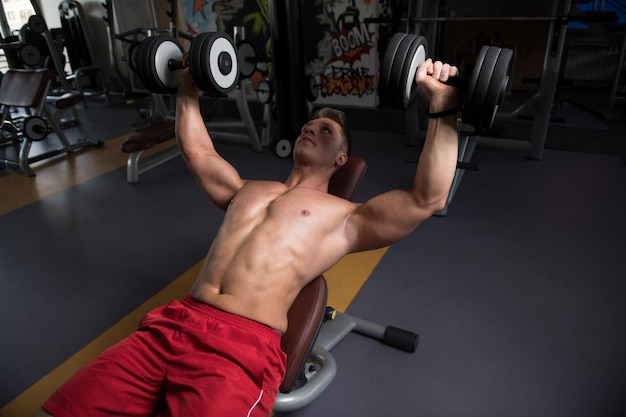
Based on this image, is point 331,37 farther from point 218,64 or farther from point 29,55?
point 218,64

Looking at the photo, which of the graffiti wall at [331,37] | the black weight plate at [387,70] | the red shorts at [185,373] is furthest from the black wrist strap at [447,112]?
the graffiti wall at [331,37]

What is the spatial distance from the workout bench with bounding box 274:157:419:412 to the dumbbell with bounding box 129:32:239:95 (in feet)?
1.75

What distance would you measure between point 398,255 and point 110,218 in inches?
71.6

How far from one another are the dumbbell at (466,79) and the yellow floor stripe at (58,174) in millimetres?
2942

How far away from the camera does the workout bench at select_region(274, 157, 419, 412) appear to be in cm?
116

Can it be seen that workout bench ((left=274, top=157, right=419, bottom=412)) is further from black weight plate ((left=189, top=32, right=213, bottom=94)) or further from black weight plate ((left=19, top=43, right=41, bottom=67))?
black weight plate ((left=19, top=43, right=41, bottom=67))

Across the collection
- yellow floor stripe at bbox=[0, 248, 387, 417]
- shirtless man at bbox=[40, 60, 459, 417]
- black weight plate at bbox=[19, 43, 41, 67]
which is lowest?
yellow floor stripe at bbox=[0, 248, 387, 417]

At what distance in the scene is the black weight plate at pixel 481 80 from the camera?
35.8 inches

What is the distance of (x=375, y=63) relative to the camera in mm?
4824

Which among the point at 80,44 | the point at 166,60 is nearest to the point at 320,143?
the point at 166,60

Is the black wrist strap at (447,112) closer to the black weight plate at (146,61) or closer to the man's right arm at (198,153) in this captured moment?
the man's right arm at (198,153)

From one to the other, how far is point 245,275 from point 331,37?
14.3 ft

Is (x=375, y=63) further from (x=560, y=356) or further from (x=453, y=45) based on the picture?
(x=560, y=356)

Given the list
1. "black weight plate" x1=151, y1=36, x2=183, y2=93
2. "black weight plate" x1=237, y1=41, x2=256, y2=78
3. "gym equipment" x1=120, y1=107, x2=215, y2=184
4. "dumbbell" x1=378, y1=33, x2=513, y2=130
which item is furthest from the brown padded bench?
"black weight plate" x1=237, y1=41, x2=256, y2=78
